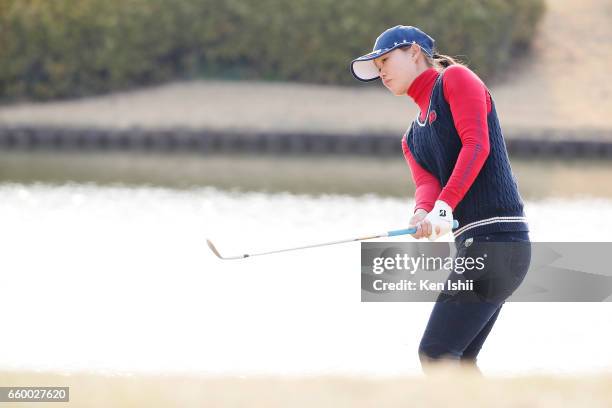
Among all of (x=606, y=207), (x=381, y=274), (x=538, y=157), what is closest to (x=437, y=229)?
(x=381, y=274)

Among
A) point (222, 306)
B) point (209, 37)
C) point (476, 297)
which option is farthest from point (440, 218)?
point (209, 37)

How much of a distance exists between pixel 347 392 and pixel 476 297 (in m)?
0.98

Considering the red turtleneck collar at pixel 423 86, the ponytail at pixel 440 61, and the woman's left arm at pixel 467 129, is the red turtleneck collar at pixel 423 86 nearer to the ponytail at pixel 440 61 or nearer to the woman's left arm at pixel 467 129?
the ponytail at pixel 440 61

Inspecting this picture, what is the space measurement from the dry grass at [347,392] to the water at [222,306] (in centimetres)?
138

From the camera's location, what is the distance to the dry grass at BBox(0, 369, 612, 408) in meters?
3.99

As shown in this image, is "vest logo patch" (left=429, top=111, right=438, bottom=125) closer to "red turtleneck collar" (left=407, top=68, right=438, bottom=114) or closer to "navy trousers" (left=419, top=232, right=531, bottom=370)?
"red turtleneck collar" (left=407, top=68, right=438, bottom=114)

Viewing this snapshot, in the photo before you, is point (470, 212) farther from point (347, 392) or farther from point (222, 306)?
point (222, 306)

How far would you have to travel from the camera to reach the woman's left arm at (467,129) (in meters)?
4.87

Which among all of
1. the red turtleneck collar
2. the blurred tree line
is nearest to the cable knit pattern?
the red turtleneck collar

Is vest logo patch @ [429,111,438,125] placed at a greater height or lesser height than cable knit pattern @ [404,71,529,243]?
greater

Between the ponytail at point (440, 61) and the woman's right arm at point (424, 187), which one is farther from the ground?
the ponytail at point (440, 61)

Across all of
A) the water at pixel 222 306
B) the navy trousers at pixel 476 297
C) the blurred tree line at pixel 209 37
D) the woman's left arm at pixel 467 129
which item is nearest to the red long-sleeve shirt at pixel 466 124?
the woman's left arm at pixel 467 129

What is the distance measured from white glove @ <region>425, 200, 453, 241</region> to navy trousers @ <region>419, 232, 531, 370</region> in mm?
136

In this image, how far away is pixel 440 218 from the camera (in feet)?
16.2
